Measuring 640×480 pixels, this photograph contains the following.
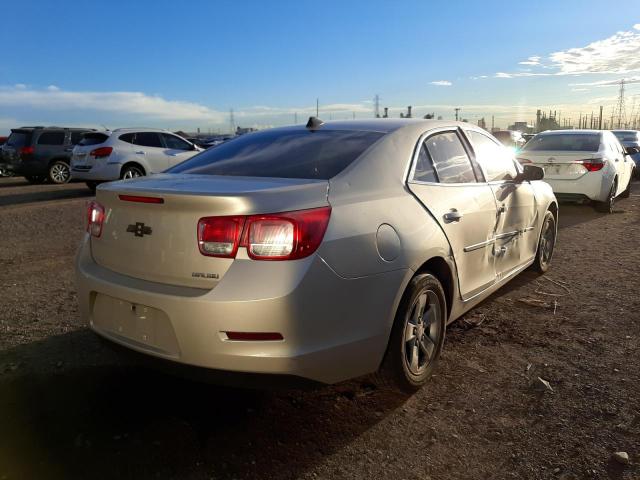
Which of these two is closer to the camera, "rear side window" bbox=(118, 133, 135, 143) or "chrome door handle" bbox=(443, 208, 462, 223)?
"chrome door handle" bbox=(443, 208, 462, 223)

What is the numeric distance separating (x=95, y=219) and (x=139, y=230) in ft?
1.64

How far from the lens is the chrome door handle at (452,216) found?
3.19 metres

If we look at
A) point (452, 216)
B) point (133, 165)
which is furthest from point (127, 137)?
point (452, 216)

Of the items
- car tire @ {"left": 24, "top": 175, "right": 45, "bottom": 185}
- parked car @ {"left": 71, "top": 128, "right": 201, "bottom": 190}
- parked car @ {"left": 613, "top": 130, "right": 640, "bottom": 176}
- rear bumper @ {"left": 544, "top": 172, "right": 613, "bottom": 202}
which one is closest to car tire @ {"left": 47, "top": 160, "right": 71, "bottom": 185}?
car tire @ {"left": 24, "top": 175, "right": 45, "bottom": 185}

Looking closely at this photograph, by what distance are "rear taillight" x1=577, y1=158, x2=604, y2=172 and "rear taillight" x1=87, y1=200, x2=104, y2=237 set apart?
8525 millimetres

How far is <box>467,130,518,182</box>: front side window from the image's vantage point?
4059mm

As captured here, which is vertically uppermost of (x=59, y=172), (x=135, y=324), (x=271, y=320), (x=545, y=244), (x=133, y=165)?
(x=133, y=165)

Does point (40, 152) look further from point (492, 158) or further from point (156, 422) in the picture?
point (156, 422)

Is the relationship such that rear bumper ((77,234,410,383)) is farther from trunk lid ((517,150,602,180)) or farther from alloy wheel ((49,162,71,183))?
alloy wheel ((49,162,71,183))

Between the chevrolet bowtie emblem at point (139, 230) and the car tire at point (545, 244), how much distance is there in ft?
13.1

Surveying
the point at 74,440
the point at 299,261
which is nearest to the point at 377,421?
the point at 299,261

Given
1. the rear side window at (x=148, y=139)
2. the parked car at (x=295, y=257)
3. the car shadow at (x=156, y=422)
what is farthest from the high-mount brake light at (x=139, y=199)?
the rear side window at (x=148, y=139)

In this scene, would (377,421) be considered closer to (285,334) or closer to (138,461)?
(285,334)

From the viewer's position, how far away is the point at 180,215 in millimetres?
2416
